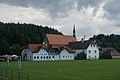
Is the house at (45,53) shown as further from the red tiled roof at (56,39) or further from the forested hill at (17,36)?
the red tiled roof at (56,39)

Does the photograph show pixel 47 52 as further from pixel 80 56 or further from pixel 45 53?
pixel 80 56

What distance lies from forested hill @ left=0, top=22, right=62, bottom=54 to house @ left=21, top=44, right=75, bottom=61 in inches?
177

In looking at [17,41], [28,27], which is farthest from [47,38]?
[28,27]

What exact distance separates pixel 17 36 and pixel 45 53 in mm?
34930

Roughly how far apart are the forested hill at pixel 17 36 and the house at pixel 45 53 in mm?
4498

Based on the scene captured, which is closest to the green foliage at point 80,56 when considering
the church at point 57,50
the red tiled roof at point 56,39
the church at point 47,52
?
the church at point 57,50

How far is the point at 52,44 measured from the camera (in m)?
130

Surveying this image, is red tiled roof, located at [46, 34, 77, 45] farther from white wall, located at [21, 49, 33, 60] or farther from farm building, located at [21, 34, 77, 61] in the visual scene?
white wall, located at [21, 49, 33, 60]

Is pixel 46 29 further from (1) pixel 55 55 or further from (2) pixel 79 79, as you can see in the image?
(2) pixel 79 79

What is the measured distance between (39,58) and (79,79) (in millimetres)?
83458

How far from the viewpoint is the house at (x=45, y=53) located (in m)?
113

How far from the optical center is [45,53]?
114562 millimetres

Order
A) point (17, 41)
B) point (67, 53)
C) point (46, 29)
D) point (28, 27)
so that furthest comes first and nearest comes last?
point (46, 29)
point (28, 27)
point (17, 41)
point (67, 53)

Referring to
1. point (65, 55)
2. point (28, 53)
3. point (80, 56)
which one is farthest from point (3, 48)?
point (80, 56)
